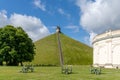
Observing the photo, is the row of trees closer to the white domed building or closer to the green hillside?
the white domed building

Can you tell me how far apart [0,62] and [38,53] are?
55842 millimetres

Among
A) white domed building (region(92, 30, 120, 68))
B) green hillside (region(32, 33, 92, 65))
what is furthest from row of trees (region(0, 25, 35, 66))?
green hillside (region(32, 33, 92, 65))

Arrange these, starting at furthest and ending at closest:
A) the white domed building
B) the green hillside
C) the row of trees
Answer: the green hillside, the row of trees, the white domed building

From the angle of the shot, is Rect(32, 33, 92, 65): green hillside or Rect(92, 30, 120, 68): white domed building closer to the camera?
Rect(92, 30, 120, 68): white domed building

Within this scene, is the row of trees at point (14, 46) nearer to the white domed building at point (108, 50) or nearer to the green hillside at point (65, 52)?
the white domed building at point (108, 50)

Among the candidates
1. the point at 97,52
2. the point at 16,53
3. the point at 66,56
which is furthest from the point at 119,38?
the point at 66,56

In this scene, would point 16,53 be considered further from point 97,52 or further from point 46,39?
point 46,39

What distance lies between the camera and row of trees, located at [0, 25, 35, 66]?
61.7m

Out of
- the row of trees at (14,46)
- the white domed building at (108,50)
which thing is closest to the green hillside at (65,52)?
the row of trees at (14,46)

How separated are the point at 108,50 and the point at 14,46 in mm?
23194

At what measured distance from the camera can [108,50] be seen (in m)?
55.1

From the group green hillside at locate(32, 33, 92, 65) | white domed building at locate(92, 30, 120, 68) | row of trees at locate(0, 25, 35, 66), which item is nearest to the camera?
white domed building at locate(92, 30, 120, 68)

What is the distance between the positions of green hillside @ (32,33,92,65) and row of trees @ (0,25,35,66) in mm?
38042

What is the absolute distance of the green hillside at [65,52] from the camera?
357 feet
